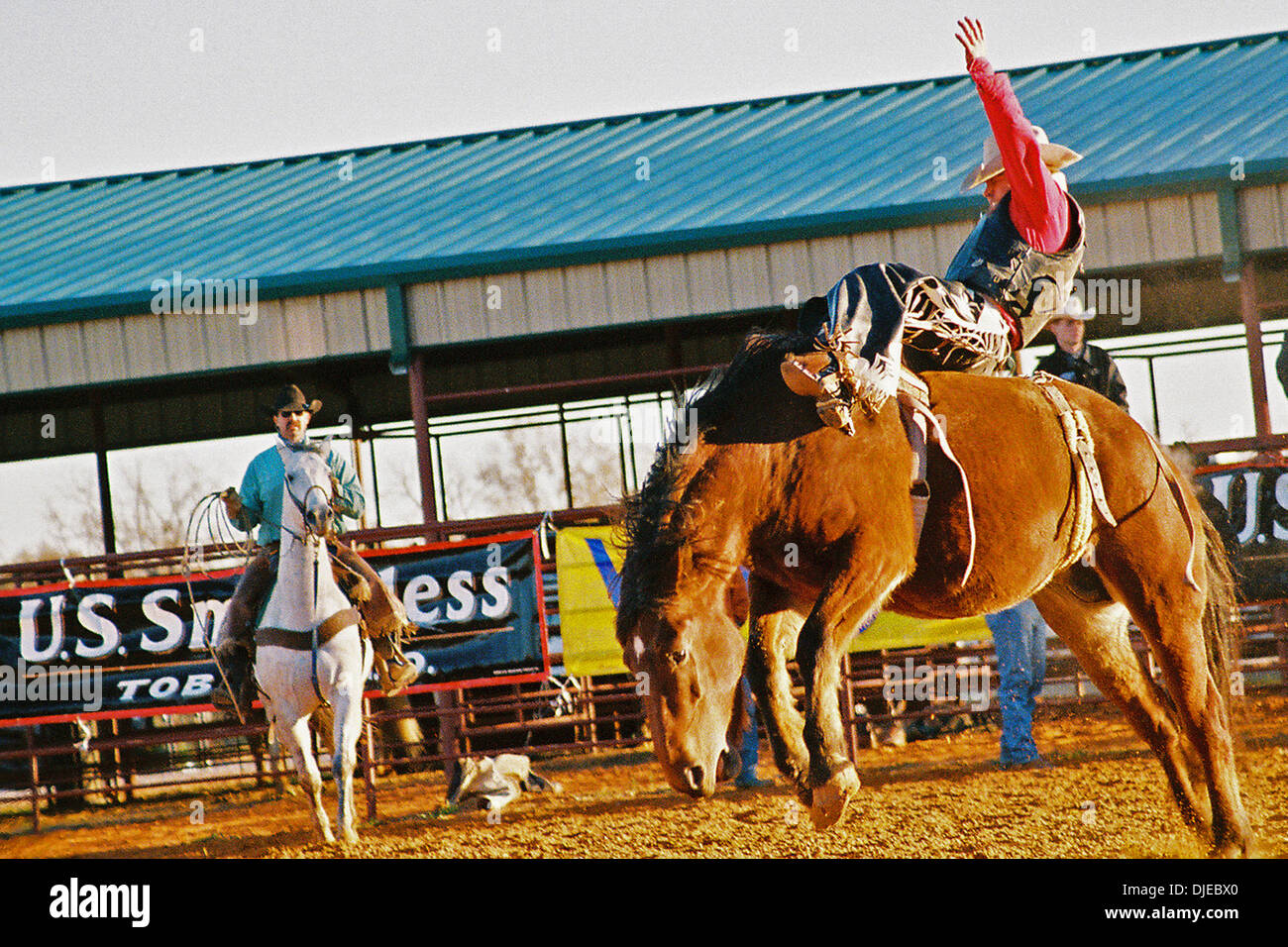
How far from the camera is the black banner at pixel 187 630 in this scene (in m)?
8.77

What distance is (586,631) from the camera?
29.5 feet

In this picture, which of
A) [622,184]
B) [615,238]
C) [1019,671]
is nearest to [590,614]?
[1019,671]

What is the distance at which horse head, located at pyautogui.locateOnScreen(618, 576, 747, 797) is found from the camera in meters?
3.70

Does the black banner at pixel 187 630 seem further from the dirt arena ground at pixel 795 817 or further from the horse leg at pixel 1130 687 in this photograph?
the horse leg at pixel 1130 687

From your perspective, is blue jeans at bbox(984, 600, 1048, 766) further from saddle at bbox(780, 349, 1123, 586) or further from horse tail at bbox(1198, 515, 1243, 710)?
saddle at bbox(780, 349, 1123, 586)

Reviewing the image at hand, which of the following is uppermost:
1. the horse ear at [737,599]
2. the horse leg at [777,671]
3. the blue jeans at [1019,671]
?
the horse ear at [737,599]

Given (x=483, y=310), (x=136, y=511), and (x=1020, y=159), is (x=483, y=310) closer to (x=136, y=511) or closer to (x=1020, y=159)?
(x=1020, y=159)

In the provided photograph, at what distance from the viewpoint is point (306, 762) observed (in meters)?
7.28

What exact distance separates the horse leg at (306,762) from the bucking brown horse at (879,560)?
3972mm

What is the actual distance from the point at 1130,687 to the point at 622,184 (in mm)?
9352

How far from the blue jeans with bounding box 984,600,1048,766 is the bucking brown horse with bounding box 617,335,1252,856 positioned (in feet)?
9.57

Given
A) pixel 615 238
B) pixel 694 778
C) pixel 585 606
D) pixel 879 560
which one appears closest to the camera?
pixel 694 778

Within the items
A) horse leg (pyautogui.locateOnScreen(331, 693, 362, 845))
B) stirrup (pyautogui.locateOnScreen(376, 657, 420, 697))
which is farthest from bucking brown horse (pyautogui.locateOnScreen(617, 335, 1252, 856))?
stirrup (pyautogui.locateOnScreen(376, 657, 420, 697))

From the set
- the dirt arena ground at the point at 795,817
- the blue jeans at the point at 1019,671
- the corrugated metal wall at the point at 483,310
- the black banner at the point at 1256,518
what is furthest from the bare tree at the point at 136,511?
the black banner at the point at 1256,518
